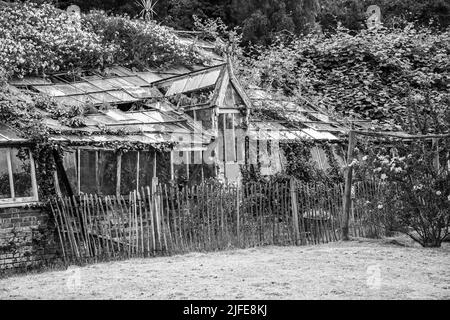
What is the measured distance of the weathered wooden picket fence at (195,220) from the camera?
12.2 metres

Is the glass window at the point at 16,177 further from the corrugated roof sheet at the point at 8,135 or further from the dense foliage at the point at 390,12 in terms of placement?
the dense foliage at the point at 390,12

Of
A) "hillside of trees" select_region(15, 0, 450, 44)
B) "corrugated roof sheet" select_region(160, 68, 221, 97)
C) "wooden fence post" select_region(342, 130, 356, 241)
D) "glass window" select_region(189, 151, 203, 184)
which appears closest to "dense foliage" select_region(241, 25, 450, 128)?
"hillside of trees" select_region(15, 0, 450, 44)

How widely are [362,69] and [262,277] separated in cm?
1691

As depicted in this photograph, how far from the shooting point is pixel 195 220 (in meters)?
12.6

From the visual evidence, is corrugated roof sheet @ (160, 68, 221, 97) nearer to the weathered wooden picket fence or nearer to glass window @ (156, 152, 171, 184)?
glass window @ (156, 152, 171, 184)

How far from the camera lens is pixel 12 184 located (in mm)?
12570

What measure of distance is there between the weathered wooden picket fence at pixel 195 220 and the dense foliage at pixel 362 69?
28.6ft

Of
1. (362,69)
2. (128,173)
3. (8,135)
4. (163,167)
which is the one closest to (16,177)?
(8,135)

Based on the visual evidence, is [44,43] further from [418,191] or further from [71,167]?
[418,191]

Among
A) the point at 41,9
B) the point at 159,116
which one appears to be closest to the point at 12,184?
the point at 159,116

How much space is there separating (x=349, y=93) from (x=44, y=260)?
14.3 m

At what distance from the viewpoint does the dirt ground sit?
26.4 feet
